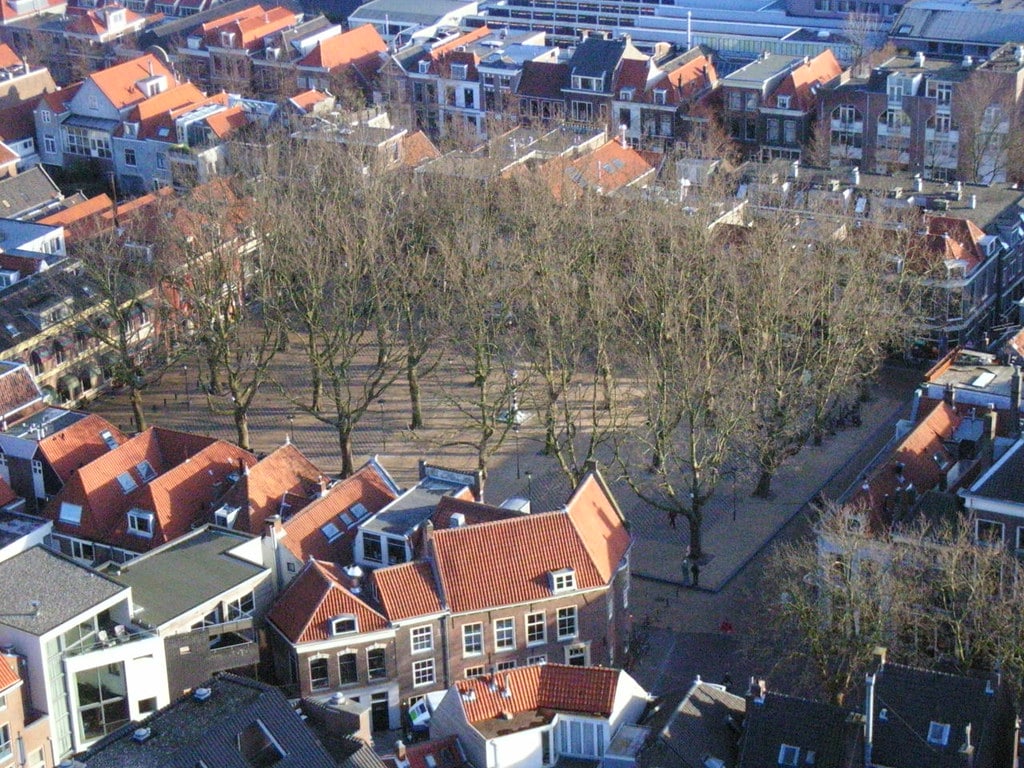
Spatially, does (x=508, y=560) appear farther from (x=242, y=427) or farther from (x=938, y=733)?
(x=242, y=427)

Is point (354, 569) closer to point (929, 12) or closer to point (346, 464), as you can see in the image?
point (346, 464)

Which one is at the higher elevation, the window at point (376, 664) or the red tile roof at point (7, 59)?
the red tile roof at point (7, 59)

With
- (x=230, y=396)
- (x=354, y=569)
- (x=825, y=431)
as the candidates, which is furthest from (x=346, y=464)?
(x=825, y=431)

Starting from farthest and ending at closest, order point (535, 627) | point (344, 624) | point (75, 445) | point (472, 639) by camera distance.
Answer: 1. point (75, 445)
2. point (535, 627)
3. point (472, 639)
4. point (344, 624)

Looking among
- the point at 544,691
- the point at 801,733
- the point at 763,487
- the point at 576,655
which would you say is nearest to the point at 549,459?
the point at 763,487

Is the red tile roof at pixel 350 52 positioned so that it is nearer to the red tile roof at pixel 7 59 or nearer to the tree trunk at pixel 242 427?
the red tile roof at pixel 7 59

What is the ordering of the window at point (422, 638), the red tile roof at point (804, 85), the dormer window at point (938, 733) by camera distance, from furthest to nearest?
the red tile roof at point (804, 85) < the window at point (422, 638) < the dormer window at point (938, 733)

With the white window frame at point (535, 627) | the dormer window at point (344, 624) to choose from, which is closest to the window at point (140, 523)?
the dormer window at point (344, 624)
